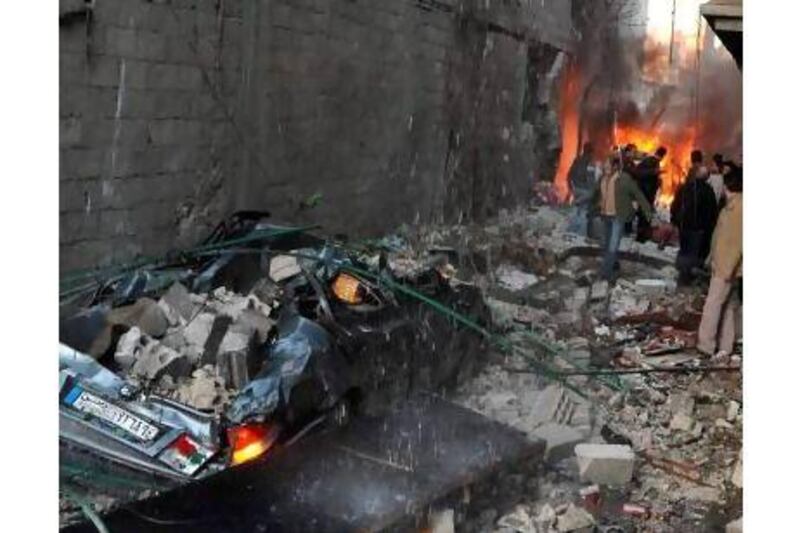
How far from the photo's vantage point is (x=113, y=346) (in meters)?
2.41

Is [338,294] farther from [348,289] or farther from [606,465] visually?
[606,465]

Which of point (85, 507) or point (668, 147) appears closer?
point (85, 507)

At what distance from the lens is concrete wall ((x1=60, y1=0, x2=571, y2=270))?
274 cm

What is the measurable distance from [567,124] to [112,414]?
1577 mm

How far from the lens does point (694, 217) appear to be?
263 cm

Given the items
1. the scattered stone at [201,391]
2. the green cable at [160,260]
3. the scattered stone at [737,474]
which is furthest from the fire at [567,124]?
the scattered stone at [201,391]

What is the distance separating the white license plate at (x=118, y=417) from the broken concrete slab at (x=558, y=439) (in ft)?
3.42

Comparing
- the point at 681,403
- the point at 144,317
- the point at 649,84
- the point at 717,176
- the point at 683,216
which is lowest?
the point at 681,403

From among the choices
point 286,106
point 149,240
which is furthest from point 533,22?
point 149,240

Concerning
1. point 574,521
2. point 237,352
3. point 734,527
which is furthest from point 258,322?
point 734,527

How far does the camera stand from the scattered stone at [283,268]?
2.80 meters

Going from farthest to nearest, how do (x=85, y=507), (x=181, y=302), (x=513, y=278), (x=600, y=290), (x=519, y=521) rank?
(x=513, y=278)
(x=600, y=290)
(x=181, y=302)
(x=519, y=521)
(x=85, y=507)

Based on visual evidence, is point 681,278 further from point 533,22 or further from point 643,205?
point 533,22

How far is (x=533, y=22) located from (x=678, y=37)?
1239 mm
